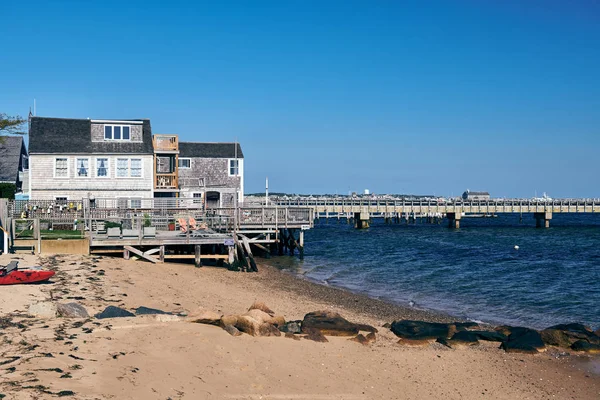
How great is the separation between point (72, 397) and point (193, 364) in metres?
2.87

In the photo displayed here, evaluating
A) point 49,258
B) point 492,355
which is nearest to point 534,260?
point 492,355

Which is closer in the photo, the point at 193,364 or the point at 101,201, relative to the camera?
the point at 193,364

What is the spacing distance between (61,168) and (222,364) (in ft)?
94.8

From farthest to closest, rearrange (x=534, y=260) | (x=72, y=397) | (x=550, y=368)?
1. (x=534, y=260)
2. (x=550, y=368)
3. (x=72, y=397)

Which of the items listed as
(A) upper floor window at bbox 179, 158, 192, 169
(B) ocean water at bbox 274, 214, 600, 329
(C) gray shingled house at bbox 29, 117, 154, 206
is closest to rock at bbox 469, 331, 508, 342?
(B) ocean water at bbox 274, 214, 600, 329

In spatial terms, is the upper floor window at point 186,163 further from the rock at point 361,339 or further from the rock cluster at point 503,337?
the rock at point 361,339

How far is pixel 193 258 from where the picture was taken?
30438 millimetres

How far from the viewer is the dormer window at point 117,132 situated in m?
38.5

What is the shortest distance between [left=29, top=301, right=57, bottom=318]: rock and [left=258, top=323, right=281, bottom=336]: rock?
15.9ft

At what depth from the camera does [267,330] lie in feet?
46.5

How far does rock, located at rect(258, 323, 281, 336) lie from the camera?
1402 cm

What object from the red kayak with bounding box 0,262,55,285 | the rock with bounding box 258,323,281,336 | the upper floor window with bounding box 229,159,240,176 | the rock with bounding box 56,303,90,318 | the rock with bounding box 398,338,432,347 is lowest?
the rock with bounding box 398,338,432,347

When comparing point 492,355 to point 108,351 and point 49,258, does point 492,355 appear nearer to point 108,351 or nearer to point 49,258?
point 108,351

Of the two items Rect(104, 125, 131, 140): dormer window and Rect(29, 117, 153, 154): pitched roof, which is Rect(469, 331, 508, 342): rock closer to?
Rect(29, 117, 153, 154): pitched roof
